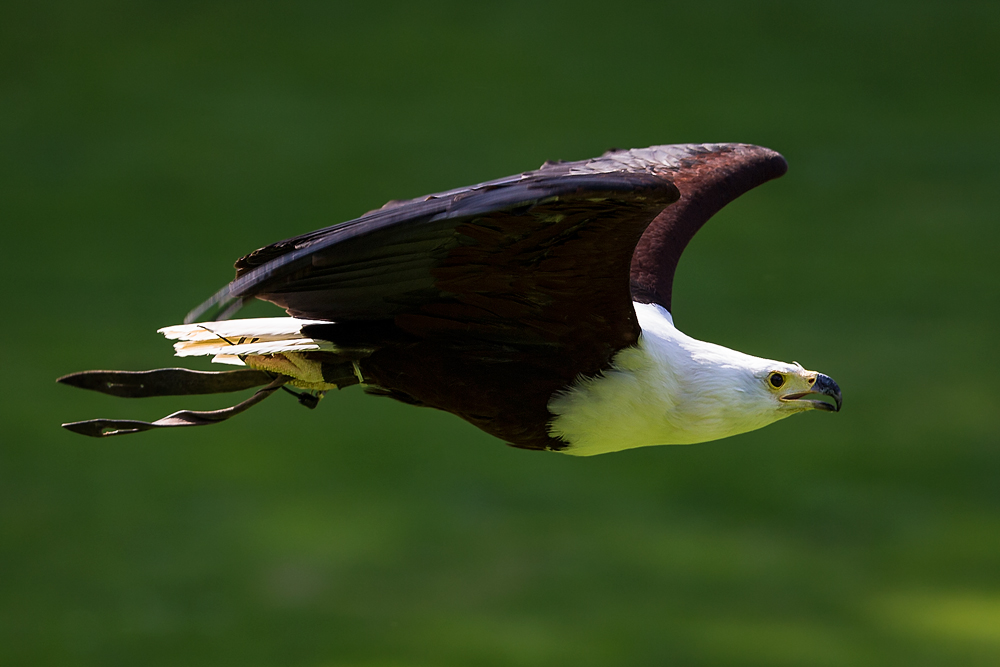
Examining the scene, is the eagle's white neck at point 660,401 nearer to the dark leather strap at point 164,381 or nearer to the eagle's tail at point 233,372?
the eagle's tail at point 233,372

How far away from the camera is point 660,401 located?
315cm

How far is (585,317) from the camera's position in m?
3.03

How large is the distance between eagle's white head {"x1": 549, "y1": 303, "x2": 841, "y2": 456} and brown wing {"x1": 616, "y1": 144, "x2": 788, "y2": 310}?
49 centimetres

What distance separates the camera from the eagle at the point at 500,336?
2592mm

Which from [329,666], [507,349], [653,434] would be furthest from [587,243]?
[329,666]

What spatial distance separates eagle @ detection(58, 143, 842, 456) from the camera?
2.59m

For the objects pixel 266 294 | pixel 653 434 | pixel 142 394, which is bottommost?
pixel 653 434

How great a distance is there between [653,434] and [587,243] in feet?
2.29

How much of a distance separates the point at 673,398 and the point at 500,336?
0.49m

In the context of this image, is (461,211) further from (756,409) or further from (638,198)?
(756,409)

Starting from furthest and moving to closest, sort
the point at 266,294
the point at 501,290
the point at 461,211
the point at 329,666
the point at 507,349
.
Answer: the point at 329,666, the point at 507,349, the point at 501,290, the point at 266,294, the point at 461,211

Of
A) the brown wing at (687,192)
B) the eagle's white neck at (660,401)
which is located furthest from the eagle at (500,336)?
the brown wing at (687,192)

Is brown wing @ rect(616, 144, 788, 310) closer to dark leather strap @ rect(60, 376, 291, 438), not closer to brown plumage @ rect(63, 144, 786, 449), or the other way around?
brown plumage @ rect(63, 144, 786, 449)

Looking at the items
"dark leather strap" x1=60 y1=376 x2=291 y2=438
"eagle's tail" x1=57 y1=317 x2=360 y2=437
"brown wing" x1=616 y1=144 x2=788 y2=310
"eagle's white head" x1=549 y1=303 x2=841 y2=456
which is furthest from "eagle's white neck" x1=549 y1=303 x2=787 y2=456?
"dark leather strap" x1=60 y1=376 x2=291 y2=438
